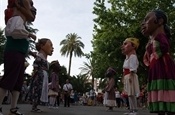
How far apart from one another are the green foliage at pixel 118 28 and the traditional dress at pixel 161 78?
25222 mm

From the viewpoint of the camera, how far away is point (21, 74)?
602cm

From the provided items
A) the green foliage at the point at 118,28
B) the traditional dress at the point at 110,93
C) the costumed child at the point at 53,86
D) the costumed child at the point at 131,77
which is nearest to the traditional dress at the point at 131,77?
the costumed child at the point at 131,77

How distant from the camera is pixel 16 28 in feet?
19.0

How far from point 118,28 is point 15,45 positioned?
26955 mm

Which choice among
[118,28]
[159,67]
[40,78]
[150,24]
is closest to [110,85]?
[40,78]

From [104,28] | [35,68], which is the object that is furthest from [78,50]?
[35,68]

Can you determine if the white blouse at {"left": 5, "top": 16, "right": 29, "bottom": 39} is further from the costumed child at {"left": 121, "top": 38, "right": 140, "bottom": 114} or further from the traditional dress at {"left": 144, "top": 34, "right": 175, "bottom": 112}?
the costumed child at {"left": 121, "top": 38, "right": 140, "bottom": 114}

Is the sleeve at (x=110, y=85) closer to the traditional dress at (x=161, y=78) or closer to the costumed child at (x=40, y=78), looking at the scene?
the costumed child at (x=40, y=78)

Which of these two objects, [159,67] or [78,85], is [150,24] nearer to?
[159,67]

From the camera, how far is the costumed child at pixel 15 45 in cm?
573

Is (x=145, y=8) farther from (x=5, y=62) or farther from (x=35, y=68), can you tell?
(x=5, y=62)

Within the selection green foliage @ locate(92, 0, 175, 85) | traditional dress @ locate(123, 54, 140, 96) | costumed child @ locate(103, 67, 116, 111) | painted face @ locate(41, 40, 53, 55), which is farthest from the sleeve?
green foliage @ locate(92, 0, 175, 85)

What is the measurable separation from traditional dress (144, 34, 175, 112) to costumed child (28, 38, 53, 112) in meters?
4.14

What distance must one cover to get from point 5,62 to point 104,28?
90.7 ft
